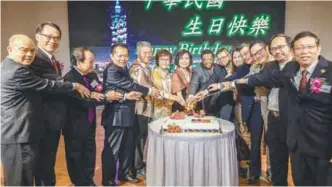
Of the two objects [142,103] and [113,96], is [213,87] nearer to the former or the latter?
[142,103]

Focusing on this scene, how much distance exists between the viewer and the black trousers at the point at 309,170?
203cm

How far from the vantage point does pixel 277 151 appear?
8.64ft

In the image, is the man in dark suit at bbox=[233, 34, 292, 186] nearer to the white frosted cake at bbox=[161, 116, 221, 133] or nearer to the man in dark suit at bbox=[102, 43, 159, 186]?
the white frosted cake at bbox=[161, 116, 221, 133]

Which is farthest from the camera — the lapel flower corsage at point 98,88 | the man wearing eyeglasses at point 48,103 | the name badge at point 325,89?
the lapel flower corsage at point 98,88

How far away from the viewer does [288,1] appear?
5.67 meters

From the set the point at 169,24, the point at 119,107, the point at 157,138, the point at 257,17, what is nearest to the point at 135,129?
the point at 119,107

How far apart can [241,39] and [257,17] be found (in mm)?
448

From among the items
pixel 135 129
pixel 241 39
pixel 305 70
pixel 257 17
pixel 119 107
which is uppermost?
pixel 257 17

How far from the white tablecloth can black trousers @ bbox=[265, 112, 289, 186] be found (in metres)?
0.45

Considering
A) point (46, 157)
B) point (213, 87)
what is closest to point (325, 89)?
point (213, 87)

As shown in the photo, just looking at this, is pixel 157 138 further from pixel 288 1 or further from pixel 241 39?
pixel 288 1

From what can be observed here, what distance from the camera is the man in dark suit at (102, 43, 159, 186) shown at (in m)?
2.80

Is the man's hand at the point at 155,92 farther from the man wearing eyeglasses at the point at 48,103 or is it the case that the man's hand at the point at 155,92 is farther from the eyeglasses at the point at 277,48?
the eyeglasses at the point at 277,48

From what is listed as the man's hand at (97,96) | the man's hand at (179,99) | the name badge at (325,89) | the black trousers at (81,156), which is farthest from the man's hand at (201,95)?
the name badge at (325,89)
